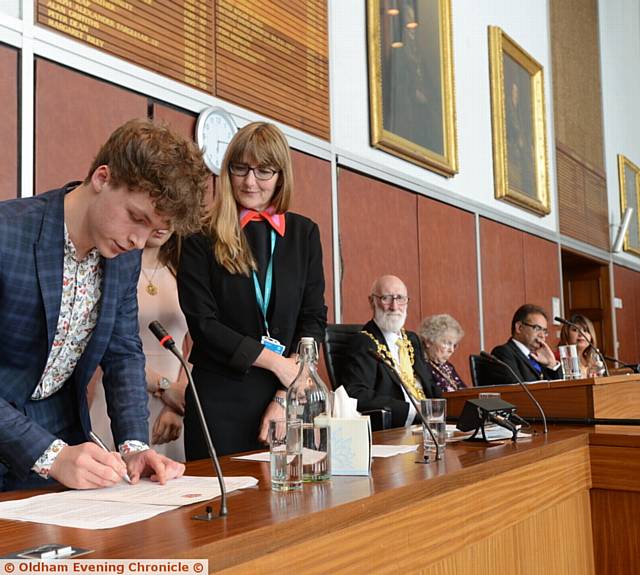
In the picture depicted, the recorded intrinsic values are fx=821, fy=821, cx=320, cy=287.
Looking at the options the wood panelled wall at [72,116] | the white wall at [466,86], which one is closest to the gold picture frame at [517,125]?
the white wall at [466,86]

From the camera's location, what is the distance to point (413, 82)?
21.5ft

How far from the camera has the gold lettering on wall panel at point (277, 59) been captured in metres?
4.57

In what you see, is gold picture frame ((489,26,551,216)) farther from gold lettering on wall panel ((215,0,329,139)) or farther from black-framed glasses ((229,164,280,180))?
black-framed glasses ((229,164,280,180))

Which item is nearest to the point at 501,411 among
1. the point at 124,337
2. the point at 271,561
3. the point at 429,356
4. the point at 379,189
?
the point at 124,337

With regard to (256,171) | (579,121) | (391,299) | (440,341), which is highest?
(579,121)

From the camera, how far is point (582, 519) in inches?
94.5

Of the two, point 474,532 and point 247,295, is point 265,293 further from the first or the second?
point 474,532

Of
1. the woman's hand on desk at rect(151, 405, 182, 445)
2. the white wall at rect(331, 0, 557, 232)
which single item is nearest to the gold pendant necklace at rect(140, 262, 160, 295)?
the woman's hand on desk at rect(151, 405, 182, 445)

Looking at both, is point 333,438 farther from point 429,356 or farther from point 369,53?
point 369,53

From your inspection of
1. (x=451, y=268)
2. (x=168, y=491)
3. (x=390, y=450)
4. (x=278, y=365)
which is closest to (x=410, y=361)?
(x=278, y=365)

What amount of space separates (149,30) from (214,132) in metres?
0.63

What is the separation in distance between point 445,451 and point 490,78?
665 centimetres

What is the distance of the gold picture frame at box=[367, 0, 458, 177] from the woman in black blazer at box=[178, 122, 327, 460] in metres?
3.33

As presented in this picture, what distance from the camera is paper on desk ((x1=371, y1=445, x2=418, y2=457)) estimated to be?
6.91ft
